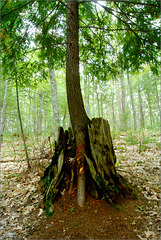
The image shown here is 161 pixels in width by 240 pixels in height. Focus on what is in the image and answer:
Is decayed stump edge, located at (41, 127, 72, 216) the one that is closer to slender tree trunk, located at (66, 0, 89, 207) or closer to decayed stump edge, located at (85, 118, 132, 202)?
slender tree trunk, located at (66, 0, 89, 207)

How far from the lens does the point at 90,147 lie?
3090 mm

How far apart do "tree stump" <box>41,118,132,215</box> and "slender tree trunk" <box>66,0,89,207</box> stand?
0.15 metres

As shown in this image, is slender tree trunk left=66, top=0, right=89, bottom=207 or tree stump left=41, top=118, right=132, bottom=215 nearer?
tree stump left=41, top=118, right=132, bottom=215

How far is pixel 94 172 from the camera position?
9.38ft

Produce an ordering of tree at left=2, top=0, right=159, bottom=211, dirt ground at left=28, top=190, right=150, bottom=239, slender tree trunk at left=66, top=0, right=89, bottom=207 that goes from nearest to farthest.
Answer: dirt ground at left=28, top=190, right=150, bottom=239 → tree at left=2, top=0, right=159, bottom=211 → slender tree trunk at left=66, top=0, right=89, bottom=207

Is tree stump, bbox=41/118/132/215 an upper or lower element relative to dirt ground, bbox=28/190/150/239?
upper

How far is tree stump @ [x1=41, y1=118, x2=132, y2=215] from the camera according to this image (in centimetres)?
282

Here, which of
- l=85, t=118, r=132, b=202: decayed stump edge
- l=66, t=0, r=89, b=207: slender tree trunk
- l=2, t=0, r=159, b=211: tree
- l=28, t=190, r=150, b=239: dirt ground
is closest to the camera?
l=28, t=190, r=150, b=239: dirt ground

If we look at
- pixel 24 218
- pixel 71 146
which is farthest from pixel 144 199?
pixel 24 218

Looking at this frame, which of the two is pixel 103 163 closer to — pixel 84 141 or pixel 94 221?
pixel 84 141

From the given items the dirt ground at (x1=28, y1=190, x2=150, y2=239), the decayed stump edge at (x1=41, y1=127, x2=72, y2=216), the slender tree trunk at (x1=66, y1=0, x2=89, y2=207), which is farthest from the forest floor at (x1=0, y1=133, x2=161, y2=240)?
the slender tree trunk at (x1=66, y1=0, x2=89, y2=207)

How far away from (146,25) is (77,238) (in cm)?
467

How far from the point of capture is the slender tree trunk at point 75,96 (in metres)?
2.99

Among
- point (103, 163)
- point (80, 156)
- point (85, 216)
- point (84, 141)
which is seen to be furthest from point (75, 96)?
point (85, 216)
